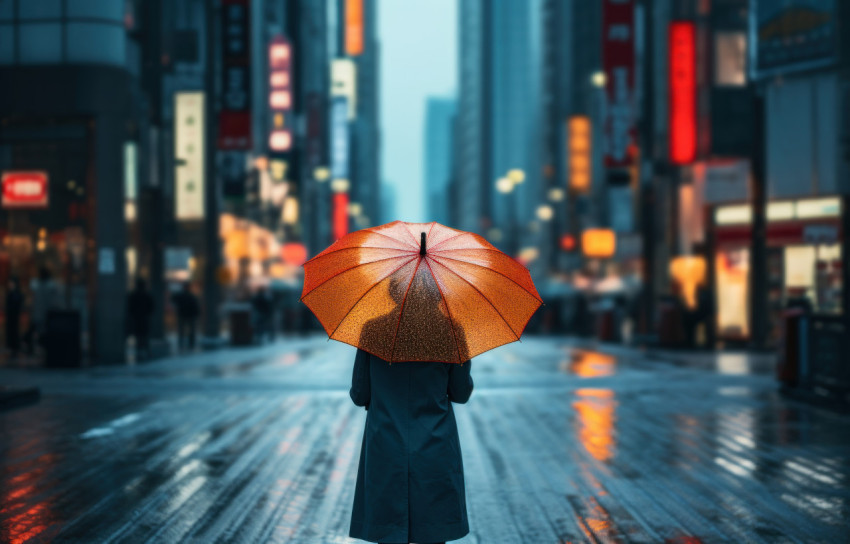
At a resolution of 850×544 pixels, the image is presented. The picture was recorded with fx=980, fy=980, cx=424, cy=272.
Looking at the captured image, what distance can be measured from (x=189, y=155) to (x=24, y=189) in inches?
408

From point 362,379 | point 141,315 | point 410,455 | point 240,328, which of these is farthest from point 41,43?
point 410,455

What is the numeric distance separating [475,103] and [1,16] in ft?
587

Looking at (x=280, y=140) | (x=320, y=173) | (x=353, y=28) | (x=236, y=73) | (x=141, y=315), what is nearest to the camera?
(x=141, y=315)

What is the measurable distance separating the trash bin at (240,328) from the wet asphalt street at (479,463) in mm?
13134

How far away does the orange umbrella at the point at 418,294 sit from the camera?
455 centimetres

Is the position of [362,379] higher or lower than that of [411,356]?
lower

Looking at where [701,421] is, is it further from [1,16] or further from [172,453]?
[1,16]

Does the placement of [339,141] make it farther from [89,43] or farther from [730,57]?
[89,43]

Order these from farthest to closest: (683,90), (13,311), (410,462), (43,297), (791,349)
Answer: (683,90) → (13,311) → (43,297) → (791,349) → (410,462)

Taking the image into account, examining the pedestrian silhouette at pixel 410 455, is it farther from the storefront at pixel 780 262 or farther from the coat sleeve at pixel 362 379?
the storefront at pixel 780 262

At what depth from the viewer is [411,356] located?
14.7 ft

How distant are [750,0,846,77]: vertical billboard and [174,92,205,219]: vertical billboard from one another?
16988 mm

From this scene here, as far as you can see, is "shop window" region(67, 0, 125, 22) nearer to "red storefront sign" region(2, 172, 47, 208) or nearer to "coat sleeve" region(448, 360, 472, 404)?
"red storefront sign" region(2, 172, 47, 208)

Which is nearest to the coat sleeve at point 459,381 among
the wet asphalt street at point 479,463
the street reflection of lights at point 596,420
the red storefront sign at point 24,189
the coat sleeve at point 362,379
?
the coat sleeve at point 362,379
